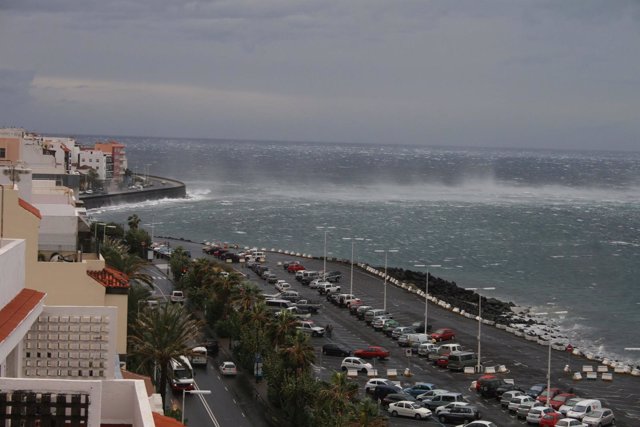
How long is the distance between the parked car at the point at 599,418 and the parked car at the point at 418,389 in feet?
21.2

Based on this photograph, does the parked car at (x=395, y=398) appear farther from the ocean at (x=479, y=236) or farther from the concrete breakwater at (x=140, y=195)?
the concrete breakwater at (x=140, y=195)

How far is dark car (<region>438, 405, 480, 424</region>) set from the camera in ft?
128

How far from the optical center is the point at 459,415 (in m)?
38.9

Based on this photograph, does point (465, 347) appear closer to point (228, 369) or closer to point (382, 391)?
point (382, 391)

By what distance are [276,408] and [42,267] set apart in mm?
13529

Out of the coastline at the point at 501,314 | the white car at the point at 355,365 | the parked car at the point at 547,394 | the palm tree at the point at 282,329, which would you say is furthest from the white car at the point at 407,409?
the coastline at the point at 501,314

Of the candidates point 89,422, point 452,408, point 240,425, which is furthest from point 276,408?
point 89,422

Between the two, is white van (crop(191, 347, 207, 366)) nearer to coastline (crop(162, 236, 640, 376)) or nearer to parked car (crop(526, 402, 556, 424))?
parked car (crop(526, 402, 556, 424))

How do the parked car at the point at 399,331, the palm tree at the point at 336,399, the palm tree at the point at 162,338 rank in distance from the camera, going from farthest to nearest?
1. the parked car at the point at 399,331
2. the palm tree at the point at 162,338
3. the palm tree at the point at 336,399

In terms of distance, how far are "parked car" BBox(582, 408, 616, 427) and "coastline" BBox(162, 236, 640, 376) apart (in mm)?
12110

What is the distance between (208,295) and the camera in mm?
55219

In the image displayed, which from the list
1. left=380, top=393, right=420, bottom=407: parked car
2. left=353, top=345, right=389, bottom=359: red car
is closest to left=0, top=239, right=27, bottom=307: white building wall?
left=380, top=393, right=420, bottom=407: parked car

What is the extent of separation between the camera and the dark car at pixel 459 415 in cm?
3888

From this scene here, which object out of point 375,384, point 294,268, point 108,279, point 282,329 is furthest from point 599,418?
point 294,268
